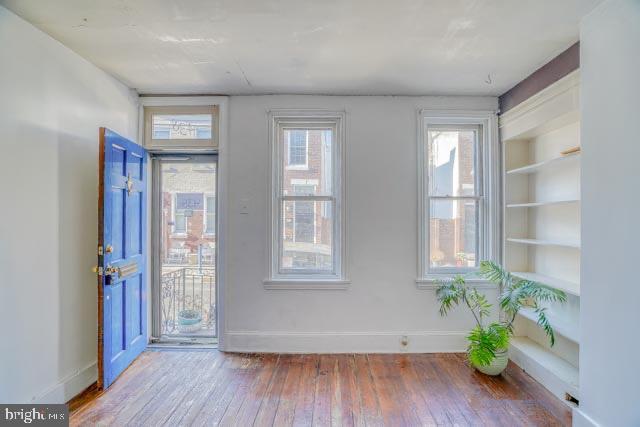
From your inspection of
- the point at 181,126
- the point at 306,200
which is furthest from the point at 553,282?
the point at 181,126

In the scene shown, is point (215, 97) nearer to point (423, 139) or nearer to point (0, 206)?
point (0, 206)

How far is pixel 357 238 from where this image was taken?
322 cm

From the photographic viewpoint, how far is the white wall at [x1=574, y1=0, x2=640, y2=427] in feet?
5.48

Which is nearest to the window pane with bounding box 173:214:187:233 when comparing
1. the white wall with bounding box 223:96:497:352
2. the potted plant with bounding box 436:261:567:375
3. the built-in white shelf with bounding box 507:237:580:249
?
the white wall with bounding box 223:96:497:352

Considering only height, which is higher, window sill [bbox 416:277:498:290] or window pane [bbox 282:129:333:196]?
window pane [bbox 282:129:333:196]

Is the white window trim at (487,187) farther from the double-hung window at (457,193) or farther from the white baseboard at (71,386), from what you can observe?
the white baseboard at (71,386)

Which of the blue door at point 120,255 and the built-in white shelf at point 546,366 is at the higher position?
the blue door at point 120,255

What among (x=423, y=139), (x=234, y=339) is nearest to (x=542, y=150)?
(x=423, y=139)

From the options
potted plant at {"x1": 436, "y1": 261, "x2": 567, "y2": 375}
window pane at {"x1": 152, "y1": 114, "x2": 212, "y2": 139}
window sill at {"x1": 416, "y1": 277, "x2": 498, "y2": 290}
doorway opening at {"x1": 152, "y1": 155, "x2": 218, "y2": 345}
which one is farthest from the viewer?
doorway opening at {"x1": 152, "y1": 155, "x2": 218, "y2": 345}

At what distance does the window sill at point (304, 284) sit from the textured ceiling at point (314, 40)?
1949 mm

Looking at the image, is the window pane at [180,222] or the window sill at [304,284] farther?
the window pane at [180,222]

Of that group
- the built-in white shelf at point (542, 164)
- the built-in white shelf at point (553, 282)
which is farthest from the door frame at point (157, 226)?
the built-in white shelf at point (553, 282)

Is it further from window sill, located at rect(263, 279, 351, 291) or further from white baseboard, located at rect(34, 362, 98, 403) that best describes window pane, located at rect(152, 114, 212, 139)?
white baseboard, located at rect(34, 362, 98, 403)

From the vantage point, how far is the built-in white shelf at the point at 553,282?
237 cm
